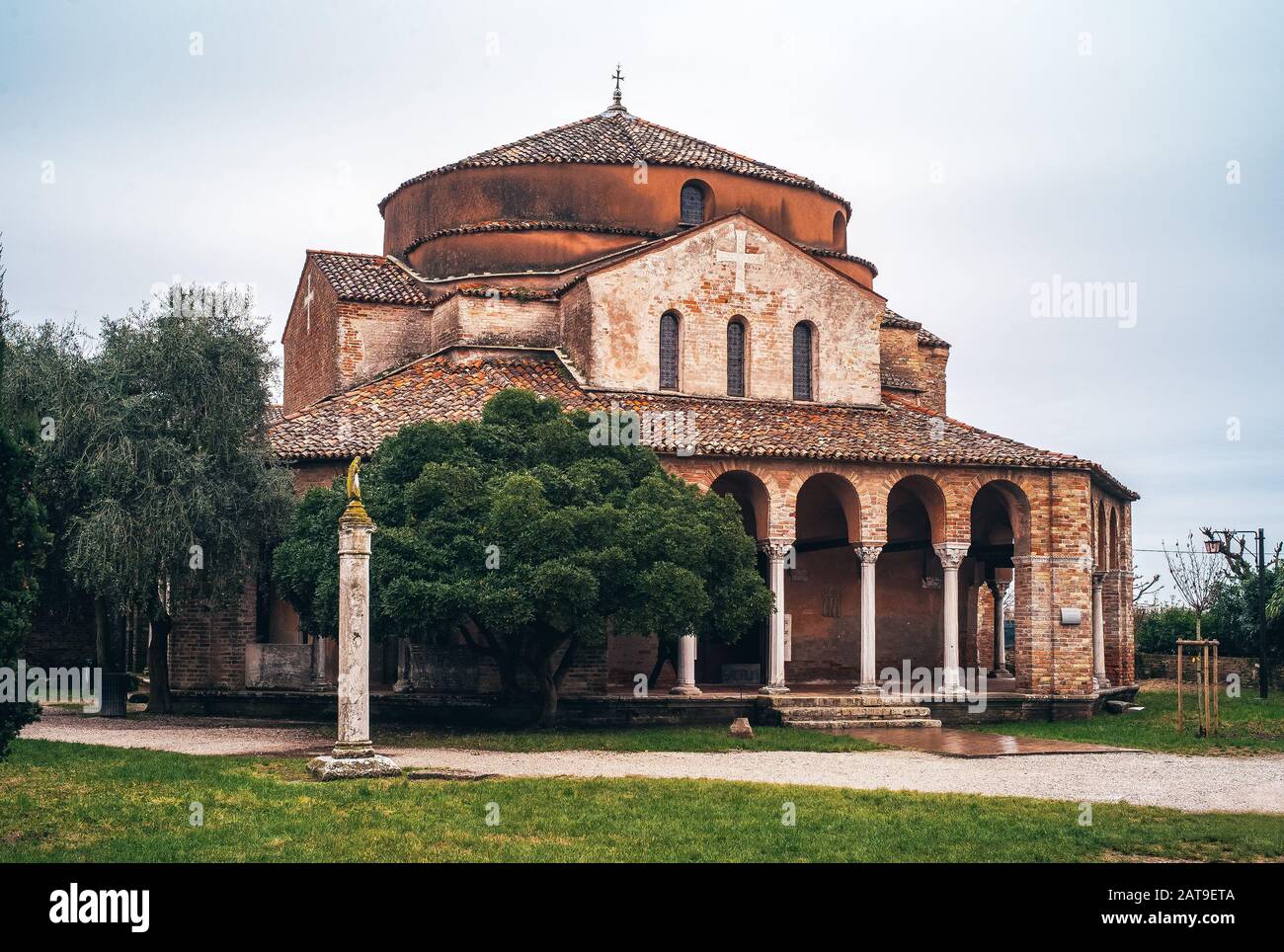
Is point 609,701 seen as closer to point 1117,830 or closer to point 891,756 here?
point 891,756

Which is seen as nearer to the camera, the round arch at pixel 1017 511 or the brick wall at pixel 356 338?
the round arch at pixel 1017 511

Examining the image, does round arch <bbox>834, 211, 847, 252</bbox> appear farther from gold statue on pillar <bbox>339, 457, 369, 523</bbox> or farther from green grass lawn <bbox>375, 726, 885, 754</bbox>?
gold statue on pillar <bbox>339, 457, 369, 523</bbox>

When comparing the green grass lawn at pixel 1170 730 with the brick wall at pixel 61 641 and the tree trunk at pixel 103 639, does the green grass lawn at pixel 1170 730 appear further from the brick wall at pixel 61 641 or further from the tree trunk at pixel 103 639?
the brick wall at pixel 61 641

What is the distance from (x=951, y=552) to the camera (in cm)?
2698

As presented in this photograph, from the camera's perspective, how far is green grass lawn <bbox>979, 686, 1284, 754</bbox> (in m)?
22.0

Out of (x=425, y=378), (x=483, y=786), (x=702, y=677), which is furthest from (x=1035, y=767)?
(x=425, y=378)

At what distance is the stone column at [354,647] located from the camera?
646 inches

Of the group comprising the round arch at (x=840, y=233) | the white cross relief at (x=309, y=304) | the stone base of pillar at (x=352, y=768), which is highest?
the round arch at (x=840, y=233)

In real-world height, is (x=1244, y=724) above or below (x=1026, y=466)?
below

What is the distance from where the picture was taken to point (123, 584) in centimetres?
2264

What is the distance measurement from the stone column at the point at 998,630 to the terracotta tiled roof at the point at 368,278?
15.3 m

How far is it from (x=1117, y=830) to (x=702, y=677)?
55.7 feet

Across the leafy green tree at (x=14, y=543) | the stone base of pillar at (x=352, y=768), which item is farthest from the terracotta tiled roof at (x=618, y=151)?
the leafy green tree at (x=14, y=543)

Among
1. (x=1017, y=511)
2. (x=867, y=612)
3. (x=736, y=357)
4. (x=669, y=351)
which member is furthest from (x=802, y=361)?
(x=867, y=612)
